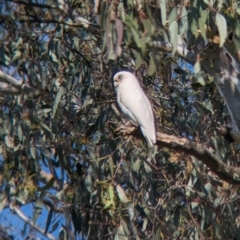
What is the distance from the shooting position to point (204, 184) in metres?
4.87

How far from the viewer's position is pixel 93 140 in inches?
187

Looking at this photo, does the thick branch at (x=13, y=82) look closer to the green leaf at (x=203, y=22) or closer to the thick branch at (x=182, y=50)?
the thick branch at (x=182, y=50)

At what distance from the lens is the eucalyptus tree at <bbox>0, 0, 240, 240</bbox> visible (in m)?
4.65

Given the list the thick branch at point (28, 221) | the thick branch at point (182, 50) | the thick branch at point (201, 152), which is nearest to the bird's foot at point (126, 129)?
the thick branch at point (201, 152)

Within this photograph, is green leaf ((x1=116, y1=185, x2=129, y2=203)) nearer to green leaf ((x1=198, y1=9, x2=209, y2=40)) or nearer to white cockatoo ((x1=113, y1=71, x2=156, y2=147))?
white cockatoo ((x1=113, y1=71, x2=156, y2=147))

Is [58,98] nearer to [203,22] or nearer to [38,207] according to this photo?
[38,207]

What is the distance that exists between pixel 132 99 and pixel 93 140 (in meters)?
0.35

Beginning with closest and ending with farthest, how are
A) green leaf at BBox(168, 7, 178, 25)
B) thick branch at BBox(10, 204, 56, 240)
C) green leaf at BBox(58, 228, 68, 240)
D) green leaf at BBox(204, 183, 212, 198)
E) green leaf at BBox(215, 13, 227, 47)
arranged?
green leaf at BBox(215, 13, 227, 47) < green leaf at BBox(168, 7, 178, 25) < green leaf at BBox(204, 183, 212, 198) < green leaf at BBox(58, 228, 68, 240) < thick branch at BBox(10, 204, 56, 240)

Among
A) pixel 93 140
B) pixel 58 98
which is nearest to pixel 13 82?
pixel 58 98

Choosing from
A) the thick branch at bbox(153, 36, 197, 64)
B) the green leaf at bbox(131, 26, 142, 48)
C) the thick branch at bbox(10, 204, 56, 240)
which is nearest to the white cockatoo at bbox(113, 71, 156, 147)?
the thick branch at bbox(153, 36, 197, 64)

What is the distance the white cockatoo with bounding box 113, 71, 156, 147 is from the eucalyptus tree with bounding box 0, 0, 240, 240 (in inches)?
4.2

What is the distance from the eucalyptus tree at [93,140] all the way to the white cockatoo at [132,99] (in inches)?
4.2

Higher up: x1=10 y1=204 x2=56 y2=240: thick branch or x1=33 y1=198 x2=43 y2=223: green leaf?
x1=10 y1=204 x2=56 y2=240: thick branch

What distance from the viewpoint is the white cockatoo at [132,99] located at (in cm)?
457
